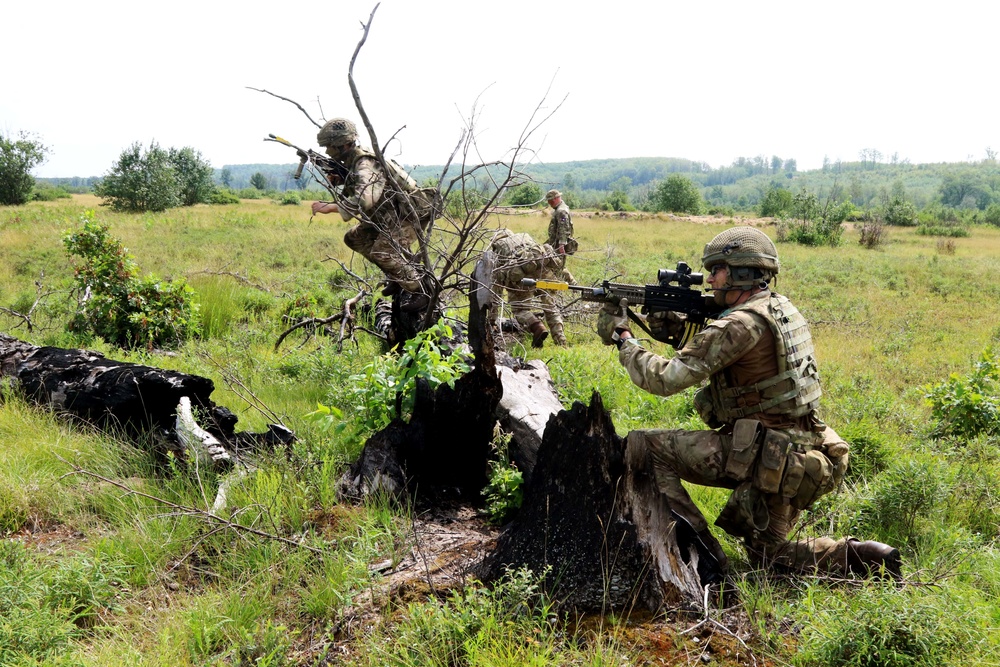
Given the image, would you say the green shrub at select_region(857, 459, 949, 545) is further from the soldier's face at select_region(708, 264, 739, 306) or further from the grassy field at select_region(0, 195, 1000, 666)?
the soldier's face at select_region(708, 264, 739, 306)

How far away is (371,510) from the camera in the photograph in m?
3.49

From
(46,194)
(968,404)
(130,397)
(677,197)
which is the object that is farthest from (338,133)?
(677,197)

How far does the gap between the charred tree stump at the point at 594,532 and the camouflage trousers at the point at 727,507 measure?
308 mm

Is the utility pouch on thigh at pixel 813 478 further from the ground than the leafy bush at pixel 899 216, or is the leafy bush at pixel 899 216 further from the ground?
the leafy bush at pixel 899 216

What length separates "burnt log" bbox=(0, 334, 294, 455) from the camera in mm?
4270

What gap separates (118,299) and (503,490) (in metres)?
5.69

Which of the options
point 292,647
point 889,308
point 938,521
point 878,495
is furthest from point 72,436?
point 889,308

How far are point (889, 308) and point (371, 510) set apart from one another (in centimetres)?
1151

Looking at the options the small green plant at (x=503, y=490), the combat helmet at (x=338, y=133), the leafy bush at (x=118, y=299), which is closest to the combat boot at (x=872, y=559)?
the small green plant at (x=503, y=490)

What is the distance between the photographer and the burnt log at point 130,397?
4.27m

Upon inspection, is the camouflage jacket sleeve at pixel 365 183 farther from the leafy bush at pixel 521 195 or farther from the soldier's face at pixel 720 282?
the soldier's face at pixel 720 282

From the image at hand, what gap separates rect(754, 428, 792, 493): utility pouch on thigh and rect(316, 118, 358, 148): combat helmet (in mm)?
5249

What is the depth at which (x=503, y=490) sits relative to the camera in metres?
3.52

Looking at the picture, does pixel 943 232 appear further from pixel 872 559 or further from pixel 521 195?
pixel 872 559
